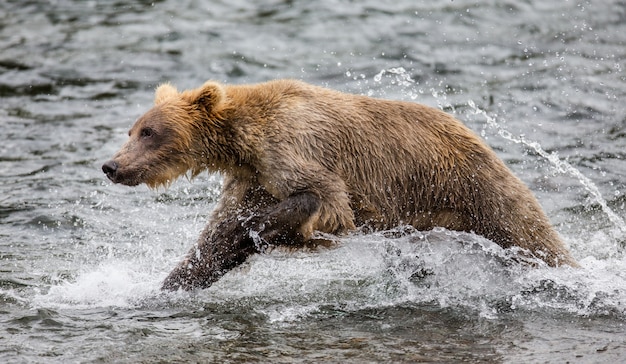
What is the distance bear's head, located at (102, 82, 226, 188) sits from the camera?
6840 mm

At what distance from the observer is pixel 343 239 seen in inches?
275

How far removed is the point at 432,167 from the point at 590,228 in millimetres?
2563

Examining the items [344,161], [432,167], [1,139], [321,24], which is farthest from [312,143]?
[321,24]

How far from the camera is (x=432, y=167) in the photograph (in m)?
7.25

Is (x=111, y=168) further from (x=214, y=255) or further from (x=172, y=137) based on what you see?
(x=214, y=255)

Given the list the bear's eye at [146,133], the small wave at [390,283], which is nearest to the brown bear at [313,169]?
the bear's eye at [146,133]

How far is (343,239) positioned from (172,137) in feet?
4.84

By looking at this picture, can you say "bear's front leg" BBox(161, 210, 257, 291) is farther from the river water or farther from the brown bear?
the river water

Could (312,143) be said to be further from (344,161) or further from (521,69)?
(521,69)

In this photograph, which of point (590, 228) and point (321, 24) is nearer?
point (590, 228)

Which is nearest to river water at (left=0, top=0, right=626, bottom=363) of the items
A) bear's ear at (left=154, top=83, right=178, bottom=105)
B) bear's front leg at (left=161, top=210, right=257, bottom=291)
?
bear's front leg at (left=161, top=210, right=257, bottom=291)

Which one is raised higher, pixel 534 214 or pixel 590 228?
pixel 534 214

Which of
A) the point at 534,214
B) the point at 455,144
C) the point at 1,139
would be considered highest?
the point at 455,144

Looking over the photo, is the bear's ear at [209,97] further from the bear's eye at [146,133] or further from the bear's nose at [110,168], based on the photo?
the bear's nose at [110,168]
